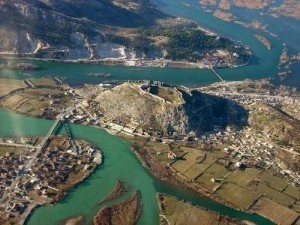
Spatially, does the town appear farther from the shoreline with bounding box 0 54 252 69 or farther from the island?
the shoreline with bounding box 0 54 252 69

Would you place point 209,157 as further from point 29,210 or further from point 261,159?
point 29,210

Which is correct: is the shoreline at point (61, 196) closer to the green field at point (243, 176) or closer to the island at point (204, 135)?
the island at point (204, 135)

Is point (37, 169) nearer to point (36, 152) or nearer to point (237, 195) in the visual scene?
point (36, 152)

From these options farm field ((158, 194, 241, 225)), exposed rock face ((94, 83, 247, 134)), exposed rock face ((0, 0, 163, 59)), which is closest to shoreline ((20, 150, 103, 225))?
farm field ((158, 194, 241, 225))


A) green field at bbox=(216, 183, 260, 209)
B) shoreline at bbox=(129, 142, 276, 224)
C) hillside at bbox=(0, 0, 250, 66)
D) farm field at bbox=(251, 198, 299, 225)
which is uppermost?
farm field at bbox=(251, 198, 299, 225)

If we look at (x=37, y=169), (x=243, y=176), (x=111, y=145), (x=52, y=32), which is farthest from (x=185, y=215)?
(x=52, y=32)

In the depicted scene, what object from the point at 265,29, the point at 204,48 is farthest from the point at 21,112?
the point at 265,29
